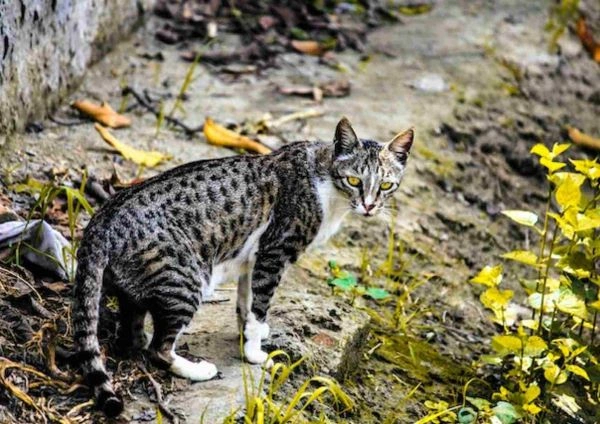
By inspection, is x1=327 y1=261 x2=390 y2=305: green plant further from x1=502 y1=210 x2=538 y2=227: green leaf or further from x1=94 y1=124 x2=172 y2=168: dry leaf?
x1=94 y1=124 x2=172 y2=168: dry leaf

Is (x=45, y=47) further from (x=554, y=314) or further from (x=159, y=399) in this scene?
(x=554, y=314)

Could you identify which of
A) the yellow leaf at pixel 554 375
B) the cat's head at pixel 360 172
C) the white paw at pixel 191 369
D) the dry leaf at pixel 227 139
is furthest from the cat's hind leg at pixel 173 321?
the dry leaf at pixel 227 139

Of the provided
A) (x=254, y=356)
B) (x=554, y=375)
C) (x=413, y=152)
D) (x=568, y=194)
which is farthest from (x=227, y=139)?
(x=554, y=375)

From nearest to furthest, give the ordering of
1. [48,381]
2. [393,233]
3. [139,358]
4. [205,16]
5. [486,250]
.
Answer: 1. [48,381]
2. [139,358]
3. [393,233]
4. [486,250]
5. [205,16]

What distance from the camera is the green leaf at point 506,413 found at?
4824mm

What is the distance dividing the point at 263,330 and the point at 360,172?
841mm

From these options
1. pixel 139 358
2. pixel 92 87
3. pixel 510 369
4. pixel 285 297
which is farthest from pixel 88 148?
pixel 510 369

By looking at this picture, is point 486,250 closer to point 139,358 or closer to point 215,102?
point 215,102

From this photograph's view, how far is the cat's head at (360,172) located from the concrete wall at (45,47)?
1.92m

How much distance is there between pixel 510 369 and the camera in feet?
18.0

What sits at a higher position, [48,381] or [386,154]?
[386,154]

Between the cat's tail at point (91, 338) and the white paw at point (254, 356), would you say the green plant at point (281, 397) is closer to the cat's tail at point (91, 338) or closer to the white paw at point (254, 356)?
the white paw at point (254, 356)

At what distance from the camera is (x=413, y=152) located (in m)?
7.44

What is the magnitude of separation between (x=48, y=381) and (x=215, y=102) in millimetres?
3621
